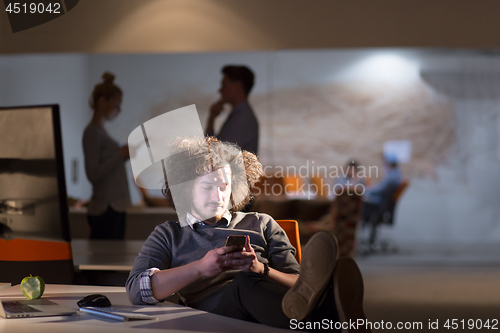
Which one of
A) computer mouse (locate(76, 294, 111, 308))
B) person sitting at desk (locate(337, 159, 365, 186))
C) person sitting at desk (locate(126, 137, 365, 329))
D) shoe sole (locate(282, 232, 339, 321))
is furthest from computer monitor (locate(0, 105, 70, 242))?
person sitting at desk (locate(337, 159, 365, 186))

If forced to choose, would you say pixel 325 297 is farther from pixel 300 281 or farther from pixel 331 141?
pixel 331 141

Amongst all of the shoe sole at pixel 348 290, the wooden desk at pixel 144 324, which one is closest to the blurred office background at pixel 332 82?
the wooden desk at pixel 144 324

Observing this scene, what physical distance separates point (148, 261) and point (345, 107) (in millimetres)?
2746

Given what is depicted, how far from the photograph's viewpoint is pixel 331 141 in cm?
389

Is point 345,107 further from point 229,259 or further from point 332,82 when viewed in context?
point 229,259

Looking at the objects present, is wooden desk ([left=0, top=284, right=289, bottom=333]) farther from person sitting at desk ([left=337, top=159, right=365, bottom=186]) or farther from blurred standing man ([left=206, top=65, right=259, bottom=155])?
person sitting at desk ([left=337, top=159, right=365, bottom=186])

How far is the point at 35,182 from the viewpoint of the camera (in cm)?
229

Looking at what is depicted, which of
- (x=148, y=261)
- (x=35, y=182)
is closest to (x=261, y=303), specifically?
(x=148, y=261)

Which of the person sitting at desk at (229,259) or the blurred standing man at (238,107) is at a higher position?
the blurred standing man at (238,107)

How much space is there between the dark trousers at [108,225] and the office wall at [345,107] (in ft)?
0.66

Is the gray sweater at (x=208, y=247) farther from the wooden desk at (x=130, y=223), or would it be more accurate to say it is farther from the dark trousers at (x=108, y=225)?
the dark trousers at (x=108, y=225)

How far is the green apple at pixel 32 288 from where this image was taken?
149 centimetres

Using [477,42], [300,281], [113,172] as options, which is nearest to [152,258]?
[300,281]

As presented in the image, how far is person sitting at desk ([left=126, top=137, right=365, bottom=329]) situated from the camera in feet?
3.99
